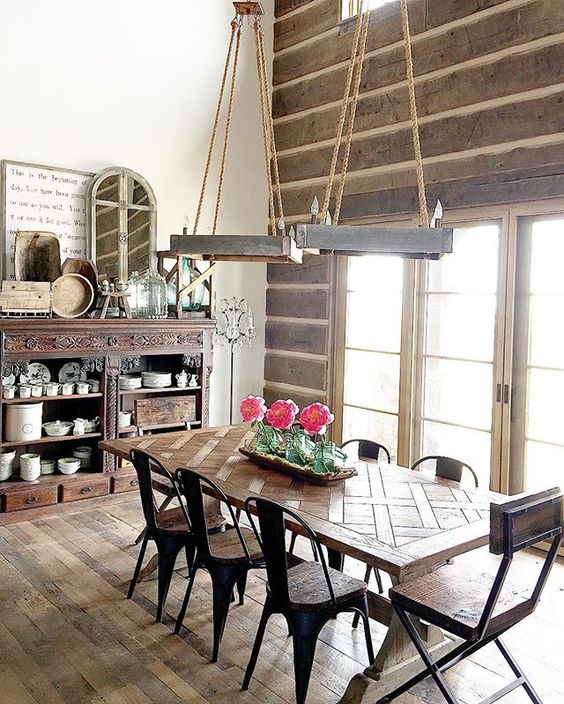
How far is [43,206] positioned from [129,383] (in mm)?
1501

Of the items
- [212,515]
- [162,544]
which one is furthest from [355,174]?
[162,544]

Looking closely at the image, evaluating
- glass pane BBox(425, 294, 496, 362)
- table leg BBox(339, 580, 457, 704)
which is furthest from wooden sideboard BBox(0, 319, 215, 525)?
table leg BBox(339, 580, 457, 704)

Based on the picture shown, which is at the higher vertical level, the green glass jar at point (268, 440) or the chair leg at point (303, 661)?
the green glass jar at point (268, 440)

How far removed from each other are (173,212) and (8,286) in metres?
1.74

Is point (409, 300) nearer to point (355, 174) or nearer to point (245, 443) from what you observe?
point (355, 174)

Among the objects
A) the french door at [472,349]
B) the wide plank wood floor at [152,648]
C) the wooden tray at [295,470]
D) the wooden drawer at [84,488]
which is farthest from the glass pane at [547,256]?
the wooden drawer at [84,488]

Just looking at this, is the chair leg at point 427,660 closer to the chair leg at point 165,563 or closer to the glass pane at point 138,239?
the chair leg at point 165,563

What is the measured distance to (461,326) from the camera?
4906mm

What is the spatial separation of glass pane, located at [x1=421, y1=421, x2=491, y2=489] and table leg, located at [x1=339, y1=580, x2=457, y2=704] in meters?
2.12

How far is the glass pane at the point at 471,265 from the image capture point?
15.4 feet

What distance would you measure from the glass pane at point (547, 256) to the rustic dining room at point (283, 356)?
0.02 metres

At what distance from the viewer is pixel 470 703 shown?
2777mm

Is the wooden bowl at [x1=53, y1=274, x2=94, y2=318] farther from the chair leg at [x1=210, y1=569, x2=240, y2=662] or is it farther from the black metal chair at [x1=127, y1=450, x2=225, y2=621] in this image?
the chair leg at [x1=210, y1=569, x2=240, y2=662]

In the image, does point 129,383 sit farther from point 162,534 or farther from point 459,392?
point 459,392
